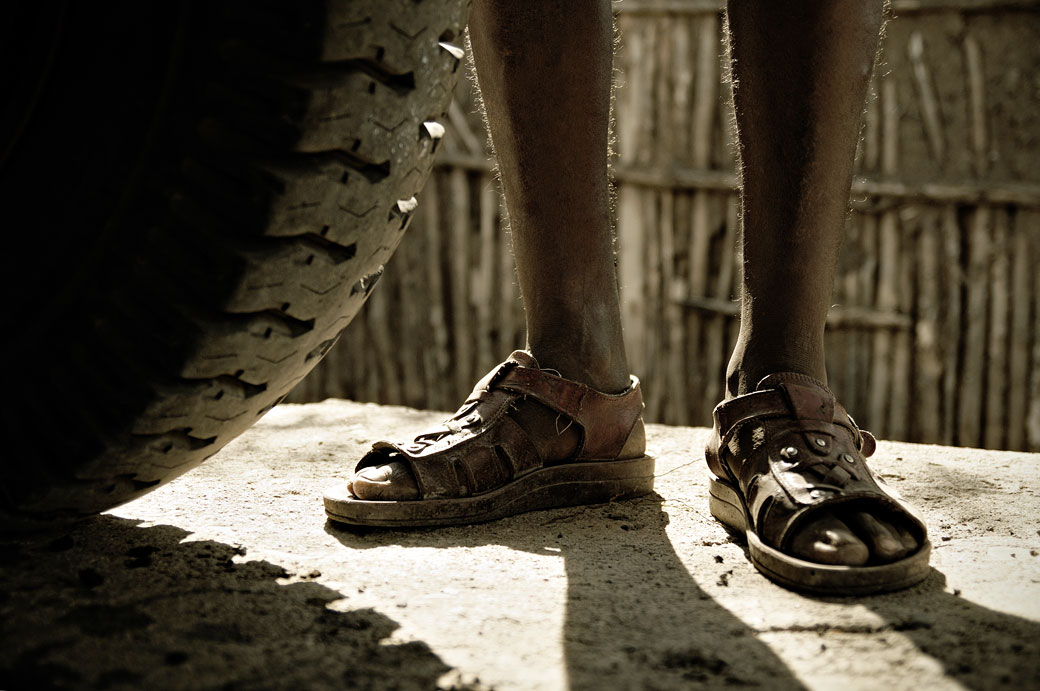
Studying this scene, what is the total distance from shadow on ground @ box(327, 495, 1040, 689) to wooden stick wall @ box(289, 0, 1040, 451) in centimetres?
352

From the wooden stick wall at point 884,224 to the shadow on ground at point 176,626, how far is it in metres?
3.84

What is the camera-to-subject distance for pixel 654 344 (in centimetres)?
502

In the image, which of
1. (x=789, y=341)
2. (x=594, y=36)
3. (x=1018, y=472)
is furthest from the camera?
(x=1018, y=472)

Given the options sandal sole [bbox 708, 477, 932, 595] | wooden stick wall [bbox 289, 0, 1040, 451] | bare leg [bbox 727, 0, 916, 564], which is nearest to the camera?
sandal sole [bbox 708, 477, 932, 595]

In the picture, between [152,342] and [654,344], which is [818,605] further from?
[654,344]

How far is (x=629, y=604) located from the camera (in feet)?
4.01

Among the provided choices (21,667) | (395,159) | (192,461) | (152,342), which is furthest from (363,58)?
(21,667)

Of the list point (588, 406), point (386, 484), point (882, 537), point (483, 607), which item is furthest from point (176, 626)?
point (882, 537)

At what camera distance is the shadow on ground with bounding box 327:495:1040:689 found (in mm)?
1004

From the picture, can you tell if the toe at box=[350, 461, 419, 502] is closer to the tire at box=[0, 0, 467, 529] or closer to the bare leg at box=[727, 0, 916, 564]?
the tire at box=[0, 0, 467, 529]

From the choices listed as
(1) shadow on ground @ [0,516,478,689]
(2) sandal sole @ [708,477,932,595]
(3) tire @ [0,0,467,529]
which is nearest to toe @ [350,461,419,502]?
(1) shadow on ground @ [0,516,478,689]

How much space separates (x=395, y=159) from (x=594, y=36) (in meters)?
0.77

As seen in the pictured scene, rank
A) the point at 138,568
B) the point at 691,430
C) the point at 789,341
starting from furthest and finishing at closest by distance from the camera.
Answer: the point at 691,430 < the point at 789,341 < the point at 138,568

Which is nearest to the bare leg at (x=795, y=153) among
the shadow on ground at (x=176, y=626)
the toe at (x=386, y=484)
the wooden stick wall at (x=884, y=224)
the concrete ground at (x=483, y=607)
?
the concrete ground at (x=483, y=607)
